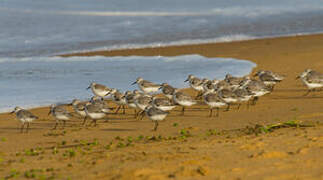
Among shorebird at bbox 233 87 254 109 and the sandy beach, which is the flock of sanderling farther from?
the sandy beach

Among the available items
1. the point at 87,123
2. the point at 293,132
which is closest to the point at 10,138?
the point at 87,123

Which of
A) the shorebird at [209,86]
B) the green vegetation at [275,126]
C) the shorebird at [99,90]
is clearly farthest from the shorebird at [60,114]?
the green vegetation at [275,126]

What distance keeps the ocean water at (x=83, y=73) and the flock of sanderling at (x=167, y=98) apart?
1622 mm

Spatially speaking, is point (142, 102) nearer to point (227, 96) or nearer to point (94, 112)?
point (94, 112)

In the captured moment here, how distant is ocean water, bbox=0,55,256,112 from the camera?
16494mm

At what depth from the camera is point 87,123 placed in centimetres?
1352

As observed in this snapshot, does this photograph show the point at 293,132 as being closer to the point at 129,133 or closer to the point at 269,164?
the point at 269,164

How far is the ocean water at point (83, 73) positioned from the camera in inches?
649

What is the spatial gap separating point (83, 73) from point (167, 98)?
20.8 ft

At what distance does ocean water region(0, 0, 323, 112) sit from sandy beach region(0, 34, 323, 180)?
2.83 meters

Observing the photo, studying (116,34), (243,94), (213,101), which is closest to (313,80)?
(243,94)

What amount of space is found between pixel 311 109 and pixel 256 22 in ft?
75.0

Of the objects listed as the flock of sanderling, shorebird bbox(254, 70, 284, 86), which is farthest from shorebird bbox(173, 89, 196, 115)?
shorebird bbox(254, 70, 284, 86)

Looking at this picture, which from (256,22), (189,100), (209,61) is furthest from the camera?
(256,22)
